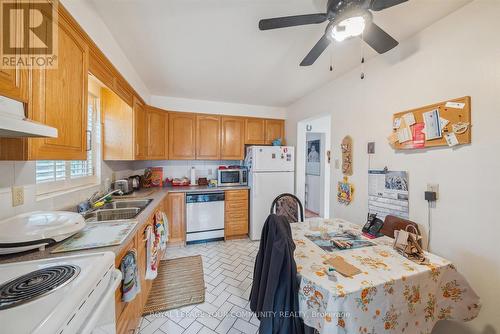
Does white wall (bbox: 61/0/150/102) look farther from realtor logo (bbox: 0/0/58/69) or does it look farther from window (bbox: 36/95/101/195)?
window (bbox: 36/95/101/195)

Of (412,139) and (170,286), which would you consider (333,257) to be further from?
(170,286)

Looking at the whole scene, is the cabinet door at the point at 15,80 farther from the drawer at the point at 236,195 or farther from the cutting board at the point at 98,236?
the drawer at the point at 236,195

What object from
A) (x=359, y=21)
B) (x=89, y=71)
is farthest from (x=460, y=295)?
(x=89, y=71)

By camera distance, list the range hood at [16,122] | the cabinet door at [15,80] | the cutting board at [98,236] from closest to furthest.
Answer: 1. the range hood at [16,122]
2. the cabinet door at [15,80]
3. the cutting board at [98,236]

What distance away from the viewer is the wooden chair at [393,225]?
5.04 ft

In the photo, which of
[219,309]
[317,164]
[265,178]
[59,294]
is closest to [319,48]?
[59,294]

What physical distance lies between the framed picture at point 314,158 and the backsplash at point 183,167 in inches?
93.8

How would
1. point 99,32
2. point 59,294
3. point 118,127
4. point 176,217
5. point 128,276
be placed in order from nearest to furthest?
point 59,294 < point 128,276 < point 99,32 < point 118,127 < point 176,217

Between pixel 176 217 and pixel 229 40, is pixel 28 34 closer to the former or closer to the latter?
pixel 229 40

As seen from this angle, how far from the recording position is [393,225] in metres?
1.62

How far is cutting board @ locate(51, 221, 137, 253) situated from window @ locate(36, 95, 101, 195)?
537mm

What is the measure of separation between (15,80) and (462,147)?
2.52 metres

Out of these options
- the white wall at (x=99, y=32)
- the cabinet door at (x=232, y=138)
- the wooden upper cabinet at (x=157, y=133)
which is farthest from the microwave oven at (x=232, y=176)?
the white wall at (x=99, y=32)

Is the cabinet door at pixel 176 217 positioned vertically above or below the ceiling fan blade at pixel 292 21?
below
